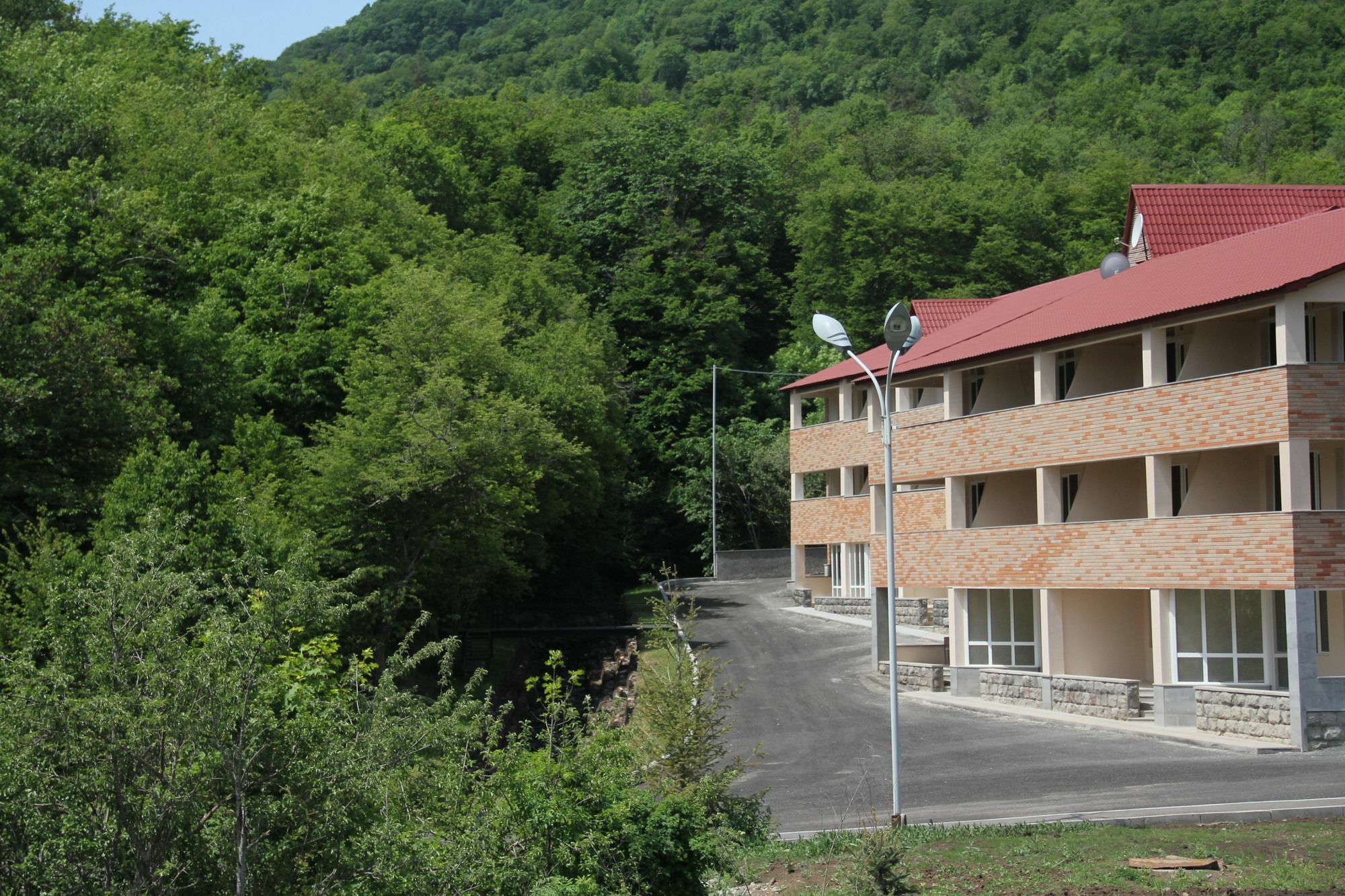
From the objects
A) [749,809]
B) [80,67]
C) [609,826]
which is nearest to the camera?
[609,826]

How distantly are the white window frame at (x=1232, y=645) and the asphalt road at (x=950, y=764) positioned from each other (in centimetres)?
267

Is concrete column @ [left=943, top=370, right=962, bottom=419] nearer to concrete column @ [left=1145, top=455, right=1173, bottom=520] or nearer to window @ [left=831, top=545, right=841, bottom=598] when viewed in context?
concrete column @ [left=1145, top=455, right=1173, bottom=520]

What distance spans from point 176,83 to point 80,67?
1455cm

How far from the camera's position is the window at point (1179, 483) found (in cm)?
3052

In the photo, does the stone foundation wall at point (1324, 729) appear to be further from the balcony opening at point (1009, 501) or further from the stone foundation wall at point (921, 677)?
the balcony opening at point (1009, 501)

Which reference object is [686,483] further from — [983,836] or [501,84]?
[501,84]

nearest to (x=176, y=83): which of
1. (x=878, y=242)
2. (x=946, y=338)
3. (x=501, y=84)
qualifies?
(x=878, y=242)

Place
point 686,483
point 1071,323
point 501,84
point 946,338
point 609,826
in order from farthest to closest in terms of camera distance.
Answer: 1. point 501,84
2. point 686,483
3. point 946,338
4. point 1071,323
5. point 609,826

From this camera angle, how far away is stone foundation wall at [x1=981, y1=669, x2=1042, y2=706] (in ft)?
101

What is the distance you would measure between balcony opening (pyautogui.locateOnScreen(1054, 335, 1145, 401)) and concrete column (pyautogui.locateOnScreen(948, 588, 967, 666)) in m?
5.80

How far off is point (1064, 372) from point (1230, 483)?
5888mm

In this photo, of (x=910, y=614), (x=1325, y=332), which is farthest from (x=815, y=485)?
(x=1325, y=332)

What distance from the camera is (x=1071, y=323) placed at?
31578 mm

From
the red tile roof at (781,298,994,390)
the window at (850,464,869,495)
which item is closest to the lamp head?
the red tile roof at (781,298,994,390)
